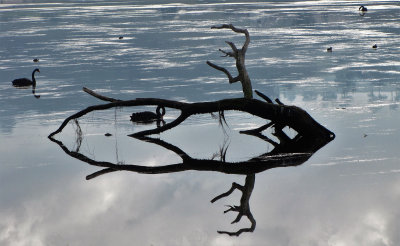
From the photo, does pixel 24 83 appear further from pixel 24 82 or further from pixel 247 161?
pixel 247 161

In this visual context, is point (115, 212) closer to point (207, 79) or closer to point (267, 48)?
point (207, 79)

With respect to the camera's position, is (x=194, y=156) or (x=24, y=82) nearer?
(x=194, y=156)

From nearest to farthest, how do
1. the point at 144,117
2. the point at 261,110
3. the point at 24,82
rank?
the point at 261,110, the point at 144,117, the point at 24,82

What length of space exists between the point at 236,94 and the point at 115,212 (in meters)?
17.1

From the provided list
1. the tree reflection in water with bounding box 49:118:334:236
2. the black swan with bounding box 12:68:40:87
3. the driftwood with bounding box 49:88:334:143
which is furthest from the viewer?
the black swan with bounding box 12:68:40:87

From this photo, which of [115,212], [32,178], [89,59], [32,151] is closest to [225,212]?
[115,212]

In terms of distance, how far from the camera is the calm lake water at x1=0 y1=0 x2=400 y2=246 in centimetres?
1341

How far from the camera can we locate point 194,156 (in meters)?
19.8

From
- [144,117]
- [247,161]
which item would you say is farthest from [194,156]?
[144,117]

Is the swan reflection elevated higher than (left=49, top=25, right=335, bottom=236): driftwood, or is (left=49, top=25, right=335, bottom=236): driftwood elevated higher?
(left=49, top=25, right=335, bottom=236): driftwood

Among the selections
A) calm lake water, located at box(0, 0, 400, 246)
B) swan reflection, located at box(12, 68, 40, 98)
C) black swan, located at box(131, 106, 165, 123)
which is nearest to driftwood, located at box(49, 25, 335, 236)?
calm lake water, located at box(0, 0, 400, 246)

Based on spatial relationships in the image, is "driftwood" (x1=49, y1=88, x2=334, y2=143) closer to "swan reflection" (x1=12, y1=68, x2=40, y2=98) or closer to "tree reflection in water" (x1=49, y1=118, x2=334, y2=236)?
"tree reflection in water" (x1=49, y1=118, x2=334, y2=236)

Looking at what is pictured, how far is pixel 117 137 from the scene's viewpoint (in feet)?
73.7

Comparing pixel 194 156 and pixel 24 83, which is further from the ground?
pixel 194 156
